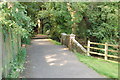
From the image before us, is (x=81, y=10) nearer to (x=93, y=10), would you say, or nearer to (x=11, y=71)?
(x=93, y=10)

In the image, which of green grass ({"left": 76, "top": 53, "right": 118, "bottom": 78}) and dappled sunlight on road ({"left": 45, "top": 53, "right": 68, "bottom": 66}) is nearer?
green grass ({"left": 76, "top": 53, "right": 118, "bottom": 78})

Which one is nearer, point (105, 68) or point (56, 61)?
point (105, 68)

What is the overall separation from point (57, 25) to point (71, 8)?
2.92m

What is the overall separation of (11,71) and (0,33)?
1535 millimetres

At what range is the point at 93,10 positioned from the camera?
13.4 meters

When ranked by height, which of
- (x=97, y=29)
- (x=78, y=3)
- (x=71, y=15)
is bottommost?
(x=97, y=29)

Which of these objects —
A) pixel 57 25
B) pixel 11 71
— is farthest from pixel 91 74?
pixel 57 25

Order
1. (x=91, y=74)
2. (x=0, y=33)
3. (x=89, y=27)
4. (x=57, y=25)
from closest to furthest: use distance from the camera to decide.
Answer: (x=0, y=33), (x=91, y=74), (x=89, y=27), (x=57, y=25)

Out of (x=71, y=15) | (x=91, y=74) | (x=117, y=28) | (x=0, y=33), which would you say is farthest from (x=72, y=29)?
(x=0, y=33)

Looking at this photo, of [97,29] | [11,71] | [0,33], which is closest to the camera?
[0,33]

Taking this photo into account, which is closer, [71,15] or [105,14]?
[105,14]

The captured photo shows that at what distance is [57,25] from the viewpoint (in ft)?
52.3

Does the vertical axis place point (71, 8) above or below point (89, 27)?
above

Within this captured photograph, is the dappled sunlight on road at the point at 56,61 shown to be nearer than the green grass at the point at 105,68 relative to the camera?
No
